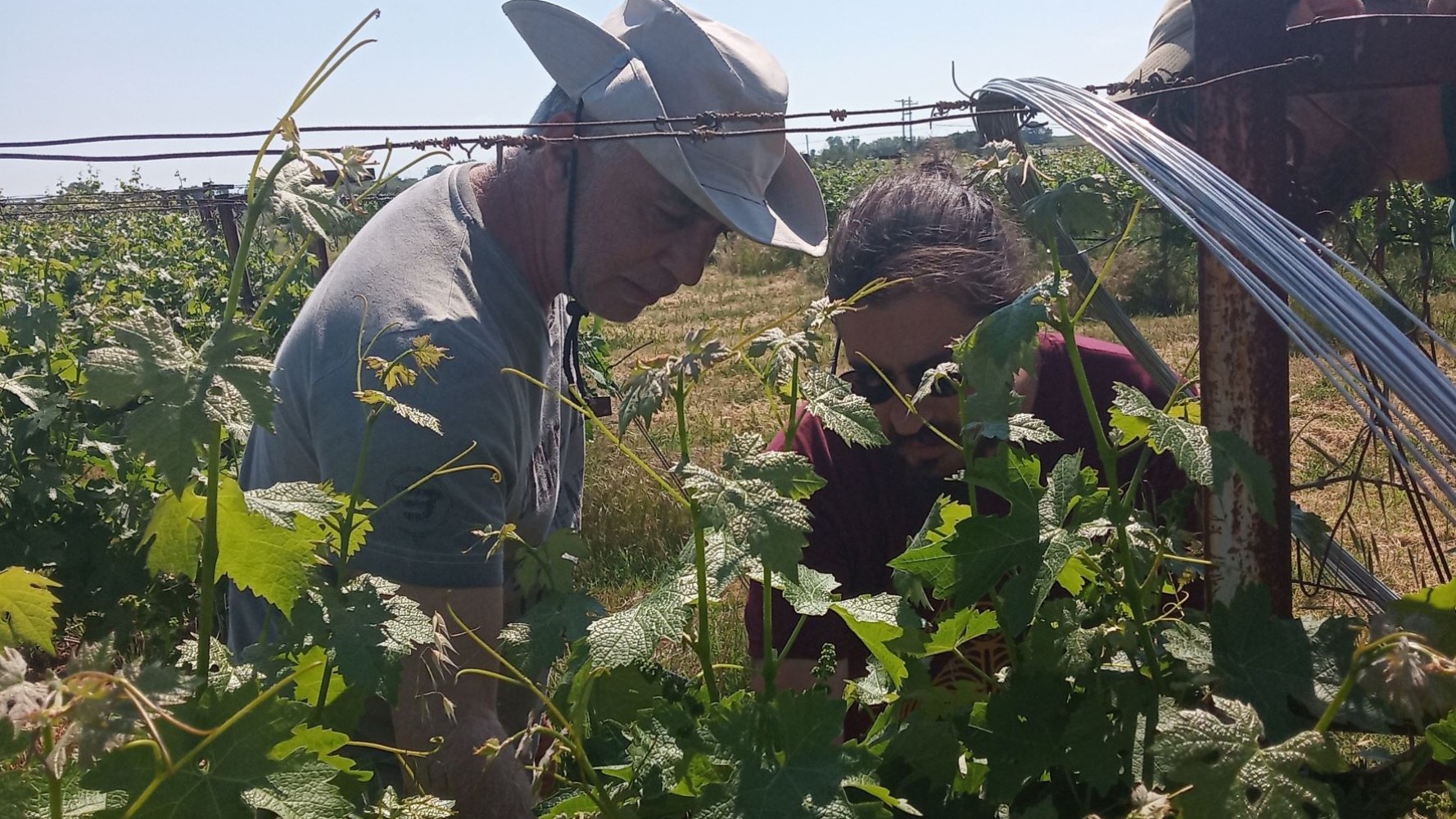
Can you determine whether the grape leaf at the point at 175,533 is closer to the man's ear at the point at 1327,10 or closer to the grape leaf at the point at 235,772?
the grape leaf at the point at 235,772

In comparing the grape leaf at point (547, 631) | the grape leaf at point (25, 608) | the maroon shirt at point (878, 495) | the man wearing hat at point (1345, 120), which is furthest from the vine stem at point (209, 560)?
the maroon shirt at point (878, 495)

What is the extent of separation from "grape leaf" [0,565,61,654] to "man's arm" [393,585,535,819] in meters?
0.45

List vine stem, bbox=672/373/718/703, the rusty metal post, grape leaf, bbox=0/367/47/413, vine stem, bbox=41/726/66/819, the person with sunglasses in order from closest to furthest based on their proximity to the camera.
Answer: vine stem, bbox=41/726/66/819, vine stem, bbox=672/373/718/703, the rusty metal post, the person with sunglasses, grape leaf, bbox=0/367/47/413

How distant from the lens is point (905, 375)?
2.21 meters

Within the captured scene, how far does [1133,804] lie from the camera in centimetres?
91

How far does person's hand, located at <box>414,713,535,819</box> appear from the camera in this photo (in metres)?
1.51

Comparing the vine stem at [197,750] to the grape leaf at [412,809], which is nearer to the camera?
the vine stem at [197,750]

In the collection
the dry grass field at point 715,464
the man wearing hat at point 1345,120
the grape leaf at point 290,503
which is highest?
the man wearing hat at point 1345,120

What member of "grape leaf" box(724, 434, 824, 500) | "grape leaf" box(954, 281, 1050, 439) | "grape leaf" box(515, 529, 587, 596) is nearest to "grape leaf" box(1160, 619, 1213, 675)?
"grape leaf" box(954, 281, 1050, 439)

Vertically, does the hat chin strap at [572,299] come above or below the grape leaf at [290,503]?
above

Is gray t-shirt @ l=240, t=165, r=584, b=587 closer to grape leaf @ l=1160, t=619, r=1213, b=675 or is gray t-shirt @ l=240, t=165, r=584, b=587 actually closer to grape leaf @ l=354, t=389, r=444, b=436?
grape leaf @ l=354, t=389, r=444, b=436

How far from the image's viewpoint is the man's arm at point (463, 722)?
1516mm

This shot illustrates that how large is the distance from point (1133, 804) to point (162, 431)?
2.55 ft

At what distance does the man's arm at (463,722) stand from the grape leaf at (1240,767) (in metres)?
0.82
